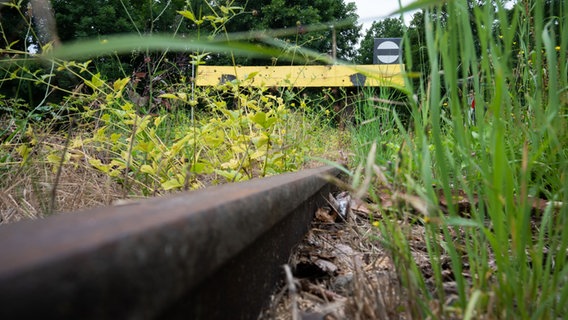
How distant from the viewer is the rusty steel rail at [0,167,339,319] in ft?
0.94

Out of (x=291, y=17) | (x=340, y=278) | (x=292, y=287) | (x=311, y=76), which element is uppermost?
(x=291, y=17)

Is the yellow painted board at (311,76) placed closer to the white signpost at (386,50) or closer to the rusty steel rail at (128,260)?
the rusty steel rail at (128,260)

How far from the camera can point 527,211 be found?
80cm

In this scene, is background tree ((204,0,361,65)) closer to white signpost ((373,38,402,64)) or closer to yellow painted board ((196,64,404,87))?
white signpost ((373,38,402,64))

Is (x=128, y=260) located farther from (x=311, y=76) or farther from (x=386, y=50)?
(x=386, y=50)

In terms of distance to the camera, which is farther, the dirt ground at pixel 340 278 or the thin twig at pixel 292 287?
the dirt ground at pixel 340 278

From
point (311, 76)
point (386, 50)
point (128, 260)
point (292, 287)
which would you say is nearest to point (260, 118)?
point (292, 287)

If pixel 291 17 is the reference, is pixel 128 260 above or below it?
below

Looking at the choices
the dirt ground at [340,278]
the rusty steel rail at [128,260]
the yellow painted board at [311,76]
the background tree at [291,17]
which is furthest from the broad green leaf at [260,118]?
the background tree at [291,17]

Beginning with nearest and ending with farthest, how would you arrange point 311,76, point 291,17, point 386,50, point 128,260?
point 128,260
point 311,76
point 386,50
point 291,17

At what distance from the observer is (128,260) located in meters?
0.35

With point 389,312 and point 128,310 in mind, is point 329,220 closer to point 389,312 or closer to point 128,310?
point 389,312

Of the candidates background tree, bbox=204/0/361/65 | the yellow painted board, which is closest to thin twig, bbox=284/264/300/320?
the yellow painted board

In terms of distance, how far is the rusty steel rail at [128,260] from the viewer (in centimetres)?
29
